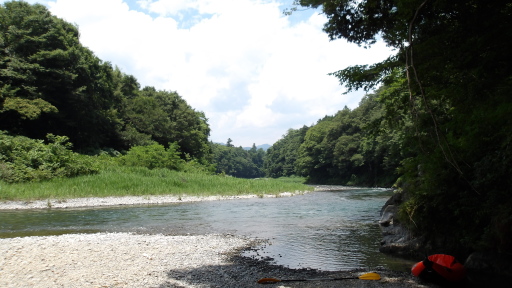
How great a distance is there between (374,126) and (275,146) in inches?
5407

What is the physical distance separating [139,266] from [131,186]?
67.1ft

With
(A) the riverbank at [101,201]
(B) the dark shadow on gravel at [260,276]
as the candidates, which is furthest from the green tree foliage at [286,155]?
(B) the dark shadow on gravel at [260,276]

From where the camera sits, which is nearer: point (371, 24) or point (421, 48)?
point (421, 48)

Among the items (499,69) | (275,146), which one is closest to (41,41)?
(499,69)

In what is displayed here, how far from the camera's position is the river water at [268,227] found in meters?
9.25

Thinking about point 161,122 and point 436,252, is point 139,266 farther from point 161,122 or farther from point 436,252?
point 161,122

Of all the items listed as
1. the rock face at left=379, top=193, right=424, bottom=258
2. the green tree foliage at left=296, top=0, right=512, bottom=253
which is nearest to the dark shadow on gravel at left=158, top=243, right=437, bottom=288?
the rock face at left=379, top=193, right=424, bottom=258

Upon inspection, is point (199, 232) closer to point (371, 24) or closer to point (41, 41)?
point (371, 24)

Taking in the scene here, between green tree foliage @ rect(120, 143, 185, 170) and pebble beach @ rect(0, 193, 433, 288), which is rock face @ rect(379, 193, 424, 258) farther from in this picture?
green tree foliage @ rect(120, 143, 185, 170)

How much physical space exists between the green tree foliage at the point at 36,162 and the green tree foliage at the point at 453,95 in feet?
75.6

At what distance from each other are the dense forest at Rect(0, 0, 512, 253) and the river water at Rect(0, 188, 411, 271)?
6.62 feet

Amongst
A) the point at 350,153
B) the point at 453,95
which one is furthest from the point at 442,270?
the point at 350,153

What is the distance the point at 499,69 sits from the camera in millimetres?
6906

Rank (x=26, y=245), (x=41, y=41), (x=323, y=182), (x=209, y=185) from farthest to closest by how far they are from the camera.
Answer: (x=323, y=182)
(x=41, y=41)
(x=209, y=185)
(x=26, y=245)
